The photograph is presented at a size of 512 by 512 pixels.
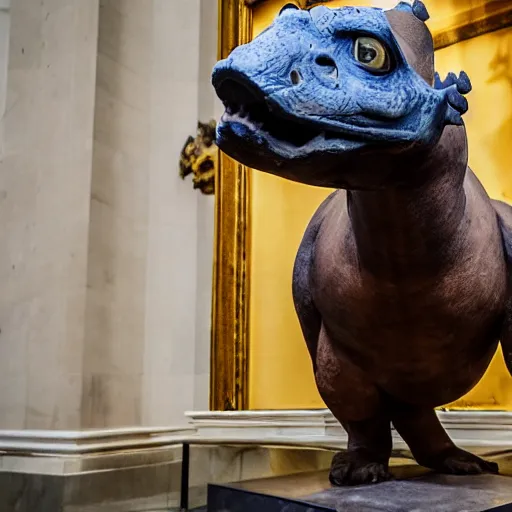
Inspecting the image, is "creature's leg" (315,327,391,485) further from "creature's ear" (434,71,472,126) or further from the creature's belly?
"creature's ear" (434,71,472,126)

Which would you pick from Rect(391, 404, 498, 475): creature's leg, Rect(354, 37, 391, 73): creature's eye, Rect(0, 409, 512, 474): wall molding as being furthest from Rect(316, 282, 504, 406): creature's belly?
Rect(0, 409, 512, 474): wall molding

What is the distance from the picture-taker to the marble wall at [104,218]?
2512mm

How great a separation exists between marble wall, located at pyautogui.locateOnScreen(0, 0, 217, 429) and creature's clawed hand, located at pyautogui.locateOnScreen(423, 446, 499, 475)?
4.55 feet

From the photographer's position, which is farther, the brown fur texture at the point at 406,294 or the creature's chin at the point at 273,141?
the brown fur texture at the point at 406,294

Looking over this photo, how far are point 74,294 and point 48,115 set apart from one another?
680mm

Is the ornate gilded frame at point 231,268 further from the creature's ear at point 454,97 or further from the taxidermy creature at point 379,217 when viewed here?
the creature's ear at point 454,97

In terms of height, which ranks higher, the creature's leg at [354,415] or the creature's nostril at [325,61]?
the creature's nostril at [325,61]

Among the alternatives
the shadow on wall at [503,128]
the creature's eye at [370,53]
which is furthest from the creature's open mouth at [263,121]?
the shadow on wall at [503,128]

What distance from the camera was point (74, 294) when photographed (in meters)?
2.49

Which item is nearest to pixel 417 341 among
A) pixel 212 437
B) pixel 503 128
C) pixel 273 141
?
pixel 273 141

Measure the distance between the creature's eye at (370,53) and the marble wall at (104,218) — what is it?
5.69 feet

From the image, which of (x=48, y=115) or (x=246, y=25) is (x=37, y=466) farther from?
(x=246, y=25)

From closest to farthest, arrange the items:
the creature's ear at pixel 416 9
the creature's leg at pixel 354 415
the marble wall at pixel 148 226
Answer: the creature's ear at pixel 416 9, the creature's leg at pixel 354 415, the marble wall at pixel 148 226

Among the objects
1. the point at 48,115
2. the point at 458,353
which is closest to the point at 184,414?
the point at 48,115
